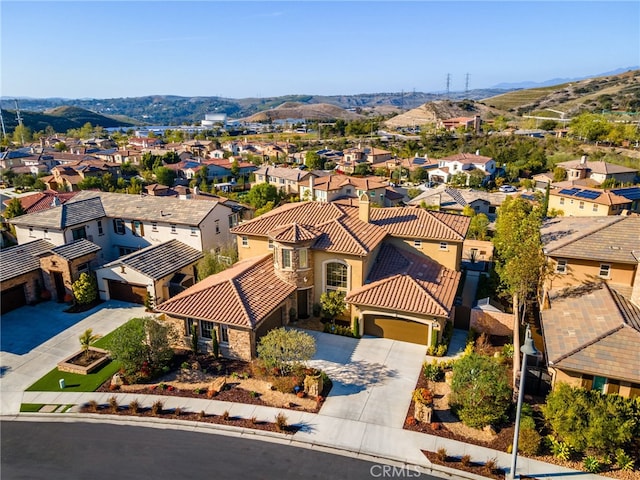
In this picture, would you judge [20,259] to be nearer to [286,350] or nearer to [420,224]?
[286,350]

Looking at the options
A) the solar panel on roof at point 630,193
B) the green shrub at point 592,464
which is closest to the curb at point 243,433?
the green shrub at point 592,464

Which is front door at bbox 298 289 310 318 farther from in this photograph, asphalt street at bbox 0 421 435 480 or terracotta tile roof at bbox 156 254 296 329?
asphalt street at bbox 0 421 435 480

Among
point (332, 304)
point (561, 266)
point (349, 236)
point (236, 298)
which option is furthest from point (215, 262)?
point (561, 266)

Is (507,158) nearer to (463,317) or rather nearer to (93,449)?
(463,317)

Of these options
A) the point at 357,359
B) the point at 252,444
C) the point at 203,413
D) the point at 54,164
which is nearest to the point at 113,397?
the point at 203,413

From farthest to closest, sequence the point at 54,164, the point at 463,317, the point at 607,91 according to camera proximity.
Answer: the point at 607,91, the point at 54,164, the point at 463,317

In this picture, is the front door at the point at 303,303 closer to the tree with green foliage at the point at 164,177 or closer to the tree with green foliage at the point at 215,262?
the tree with green foliage at the point at 215,262
